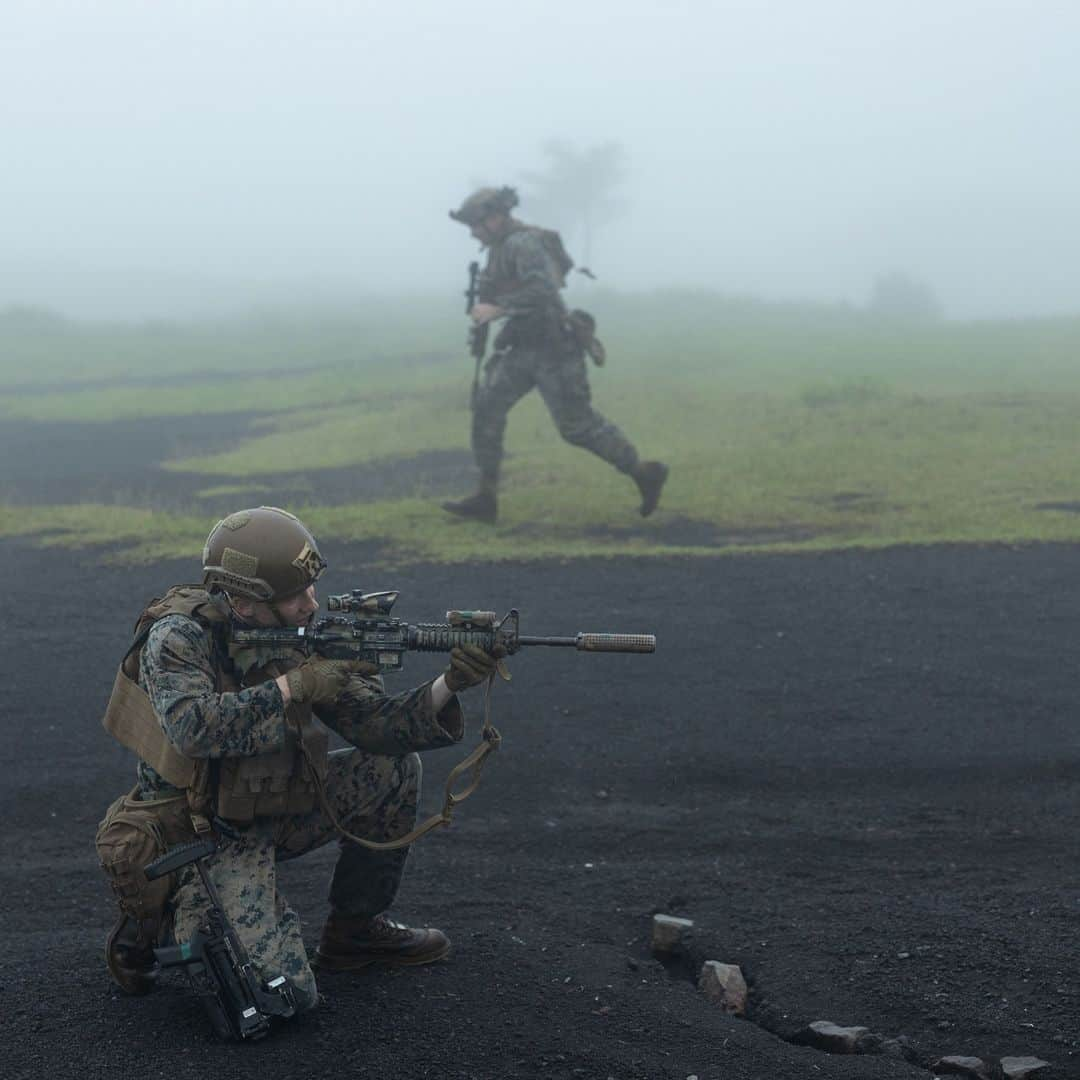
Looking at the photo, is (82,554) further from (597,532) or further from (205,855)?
(205,855)

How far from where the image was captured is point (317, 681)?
14.5 feet

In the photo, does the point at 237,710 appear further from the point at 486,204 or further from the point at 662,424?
the point at 662,424

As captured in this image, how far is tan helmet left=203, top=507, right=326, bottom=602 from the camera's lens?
179 inches

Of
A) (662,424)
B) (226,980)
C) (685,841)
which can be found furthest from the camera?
(662,424)

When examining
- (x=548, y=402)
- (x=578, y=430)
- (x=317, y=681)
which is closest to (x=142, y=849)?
(x=317, y=681)

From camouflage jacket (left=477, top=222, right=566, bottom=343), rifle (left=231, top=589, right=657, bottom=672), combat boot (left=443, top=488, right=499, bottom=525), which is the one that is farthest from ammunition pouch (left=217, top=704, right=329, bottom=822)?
combat boot (left=443, top=488, right=499, bottom=525)

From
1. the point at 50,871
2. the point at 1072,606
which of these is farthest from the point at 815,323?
the point at 50,871

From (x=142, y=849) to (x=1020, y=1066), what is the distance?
268cm

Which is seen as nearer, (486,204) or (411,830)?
(411,830)

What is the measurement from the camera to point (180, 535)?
12.8 m

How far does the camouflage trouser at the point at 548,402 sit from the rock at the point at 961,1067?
8532mm

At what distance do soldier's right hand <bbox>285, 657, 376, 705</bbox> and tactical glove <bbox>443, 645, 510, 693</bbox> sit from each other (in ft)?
1.07

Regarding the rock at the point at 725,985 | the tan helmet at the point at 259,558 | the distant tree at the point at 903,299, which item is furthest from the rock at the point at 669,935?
the distant tree at the point at 903,299

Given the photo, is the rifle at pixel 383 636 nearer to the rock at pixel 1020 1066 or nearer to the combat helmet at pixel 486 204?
the rock at pixel 1020 1066
